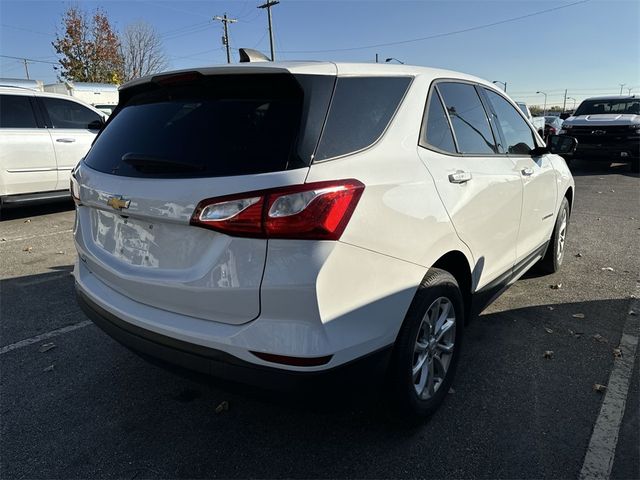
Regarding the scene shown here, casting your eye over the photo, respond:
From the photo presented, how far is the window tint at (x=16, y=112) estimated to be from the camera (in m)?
7.08

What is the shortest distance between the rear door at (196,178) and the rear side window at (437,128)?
0.71m

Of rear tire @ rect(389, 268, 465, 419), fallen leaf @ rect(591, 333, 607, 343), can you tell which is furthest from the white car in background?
fallen leaf @ rect(591, 333, 607, 343)

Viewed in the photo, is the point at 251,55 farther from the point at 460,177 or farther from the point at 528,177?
the point at 528,177

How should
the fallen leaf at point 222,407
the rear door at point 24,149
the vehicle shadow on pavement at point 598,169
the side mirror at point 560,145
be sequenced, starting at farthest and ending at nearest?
the vehicle shadow on pavement at point 598,169 → the rear door at point 24,149 → the side mirror at point 560,145 → the fallen leaf at point 222,407

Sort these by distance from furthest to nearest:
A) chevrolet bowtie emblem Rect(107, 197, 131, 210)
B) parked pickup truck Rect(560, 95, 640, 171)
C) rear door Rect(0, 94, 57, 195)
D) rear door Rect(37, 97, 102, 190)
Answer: parked pickup truck Rect(560, 95, 640, 171)
rear door Rect(37, 97, 102, 190)
rear door Rect(0, 94, 57, 195)
chevrolet bowtie emblem Rect(107, 197, 131, 210)

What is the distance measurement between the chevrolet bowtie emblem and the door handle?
5.27 feet

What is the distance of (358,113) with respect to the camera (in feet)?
7.04

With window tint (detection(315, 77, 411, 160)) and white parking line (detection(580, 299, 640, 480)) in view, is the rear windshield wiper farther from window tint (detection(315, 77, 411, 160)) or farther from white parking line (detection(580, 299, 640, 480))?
white parking line (detection(580, 299, 640, 480))

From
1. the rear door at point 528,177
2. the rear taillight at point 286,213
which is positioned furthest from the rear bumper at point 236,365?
the rear door at point 528,177

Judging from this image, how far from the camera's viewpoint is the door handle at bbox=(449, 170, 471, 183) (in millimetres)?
2576

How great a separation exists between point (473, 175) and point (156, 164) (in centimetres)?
172

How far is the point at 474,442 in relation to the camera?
8.03 feet

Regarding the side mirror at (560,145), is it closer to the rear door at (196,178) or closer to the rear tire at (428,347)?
the rear tire at (428,347)

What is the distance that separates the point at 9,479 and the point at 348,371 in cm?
165
